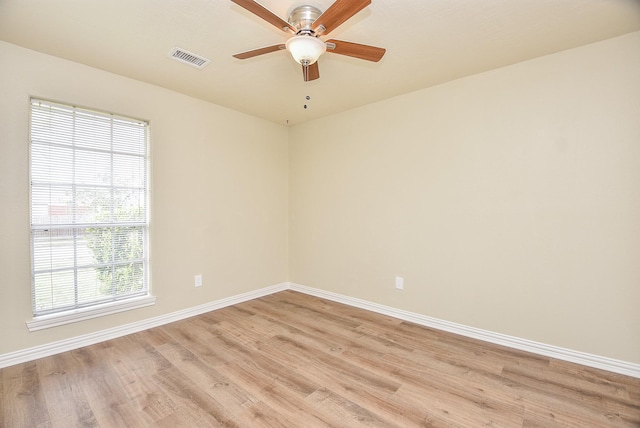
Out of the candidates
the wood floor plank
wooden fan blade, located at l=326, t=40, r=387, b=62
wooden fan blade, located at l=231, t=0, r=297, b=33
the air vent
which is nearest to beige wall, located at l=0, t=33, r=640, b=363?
the wood floor plank

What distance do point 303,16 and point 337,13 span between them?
0.40m

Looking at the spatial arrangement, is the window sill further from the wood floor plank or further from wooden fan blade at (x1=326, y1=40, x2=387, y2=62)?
wooden fan blade at (x1=326, y1=40, x2=387, y2=62)

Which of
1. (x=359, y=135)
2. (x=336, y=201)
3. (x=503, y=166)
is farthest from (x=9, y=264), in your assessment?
(x=503, y=166)

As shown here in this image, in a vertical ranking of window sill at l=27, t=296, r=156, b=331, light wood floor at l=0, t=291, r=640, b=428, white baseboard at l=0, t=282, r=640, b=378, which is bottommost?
light wood floor at l=0, t=291, r=640, b=428

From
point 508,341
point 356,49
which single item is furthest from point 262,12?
point 508,341

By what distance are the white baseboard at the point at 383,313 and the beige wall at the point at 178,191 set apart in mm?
64

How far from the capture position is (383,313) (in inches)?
132

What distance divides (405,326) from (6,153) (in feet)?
12.4

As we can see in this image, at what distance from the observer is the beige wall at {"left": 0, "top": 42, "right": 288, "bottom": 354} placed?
227 cm

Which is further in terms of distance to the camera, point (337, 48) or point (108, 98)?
point (108, 98)

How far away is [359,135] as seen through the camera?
141 inches

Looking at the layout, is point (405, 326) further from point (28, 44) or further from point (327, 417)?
point (28, 44)

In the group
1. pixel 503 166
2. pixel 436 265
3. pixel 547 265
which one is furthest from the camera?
pixel 436 265

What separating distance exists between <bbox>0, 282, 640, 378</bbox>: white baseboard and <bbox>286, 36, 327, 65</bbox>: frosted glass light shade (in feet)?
8.80
